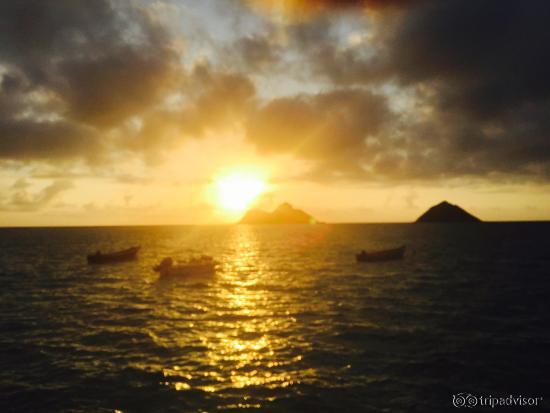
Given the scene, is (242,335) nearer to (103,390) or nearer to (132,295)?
(103,390)

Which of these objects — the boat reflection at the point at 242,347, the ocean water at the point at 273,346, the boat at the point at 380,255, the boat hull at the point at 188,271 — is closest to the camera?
the ocean water at the point at 273,346

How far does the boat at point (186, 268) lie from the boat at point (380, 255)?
28.6m

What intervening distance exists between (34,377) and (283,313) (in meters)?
18.5

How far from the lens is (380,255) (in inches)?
2783

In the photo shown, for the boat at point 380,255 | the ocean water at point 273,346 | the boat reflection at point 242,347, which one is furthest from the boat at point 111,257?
the boat at point 380,255

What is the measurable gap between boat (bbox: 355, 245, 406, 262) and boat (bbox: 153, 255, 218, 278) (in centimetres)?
2856

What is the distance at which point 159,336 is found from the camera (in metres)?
25.6

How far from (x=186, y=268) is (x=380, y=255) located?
122ft

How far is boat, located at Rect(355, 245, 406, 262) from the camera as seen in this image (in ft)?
228

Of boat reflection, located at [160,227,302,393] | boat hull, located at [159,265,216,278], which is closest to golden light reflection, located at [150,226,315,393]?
boat reflection, located at [160,227,302,393]

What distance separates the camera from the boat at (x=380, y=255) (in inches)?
2739

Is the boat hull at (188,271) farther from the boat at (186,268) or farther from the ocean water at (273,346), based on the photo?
the ocean water at (273,346)

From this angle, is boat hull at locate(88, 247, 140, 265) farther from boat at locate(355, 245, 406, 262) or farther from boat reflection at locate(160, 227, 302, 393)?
boat at locate(355, 245, 406, 262)

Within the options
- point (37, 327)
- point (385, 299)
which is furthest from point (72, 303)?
point (385, 299)
